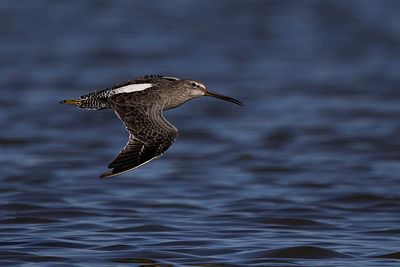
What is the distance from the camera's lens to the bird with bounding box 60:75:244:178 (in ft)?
27.7

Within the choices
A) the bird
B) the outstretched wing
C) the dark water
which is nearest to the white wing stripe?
the bird

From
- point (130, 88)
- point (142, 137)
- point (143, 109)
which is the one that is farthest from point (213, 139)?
point (142, 137)

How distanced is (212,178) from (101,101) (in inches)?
139

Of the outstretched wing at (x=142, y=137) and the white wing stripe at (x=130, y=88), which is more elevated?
the white wing stripe at (x=130, y=88)

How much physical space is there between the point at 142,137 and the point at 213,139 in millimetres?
6149

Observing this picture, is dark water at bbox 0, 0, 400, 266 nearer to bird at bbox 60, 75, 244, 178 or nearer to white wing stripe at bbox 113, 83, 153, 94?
bird at bbox 60, 75, 244, 178

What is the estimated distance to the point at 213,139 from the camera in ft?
48.5

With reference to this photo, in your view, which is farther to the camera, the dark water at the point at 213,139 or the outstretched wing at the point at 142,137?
the dark water at the point at 213,139

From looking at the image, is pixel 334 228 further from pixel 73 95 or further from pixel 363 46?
pixel 363 46

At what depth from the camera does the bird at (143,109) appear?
27.7ft

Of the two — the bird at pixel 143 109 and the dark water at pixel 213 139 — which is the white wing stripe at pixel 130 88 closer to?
the bird at pixel 143 109

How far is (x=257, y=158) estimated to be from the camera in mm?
13719

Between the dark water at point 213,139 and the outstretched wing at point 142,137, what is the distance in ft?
3.36

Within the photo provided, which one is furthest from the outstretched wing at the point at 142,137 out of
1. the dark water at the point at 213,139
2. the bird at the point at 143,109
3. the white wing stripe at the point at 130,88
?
the dark water at the point at 213,139
